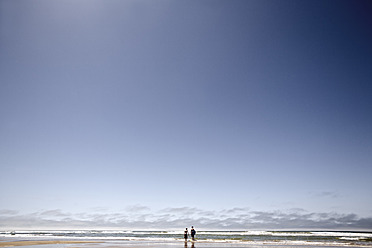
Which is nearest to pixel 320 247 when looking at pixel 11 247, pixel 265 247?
pixel 265 247

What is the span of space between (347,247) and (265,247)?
1136cm

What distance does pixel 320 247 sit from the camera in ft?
105

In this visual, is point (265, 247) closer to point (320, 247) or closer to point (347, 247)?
point (320, 247)

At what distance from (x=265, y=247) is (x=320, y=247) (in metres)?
7.94

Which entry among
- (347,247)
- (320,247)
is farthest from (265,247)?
(347,247)

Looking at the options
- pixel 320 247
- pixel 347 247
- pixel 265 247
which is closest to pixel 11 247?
pixel 265 247

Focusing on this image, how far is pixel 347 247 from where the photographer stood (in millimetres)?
31672

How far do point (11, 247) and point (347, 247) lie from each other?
145 feet

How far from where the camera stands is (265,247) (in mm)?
30922

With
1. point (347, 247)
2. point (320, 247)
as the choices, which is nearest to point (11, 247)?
point (320, 247)

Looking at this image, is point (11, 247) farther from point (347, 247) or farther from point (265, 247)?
point (347, 247)

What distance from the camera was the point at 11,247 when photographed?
1187 inches
